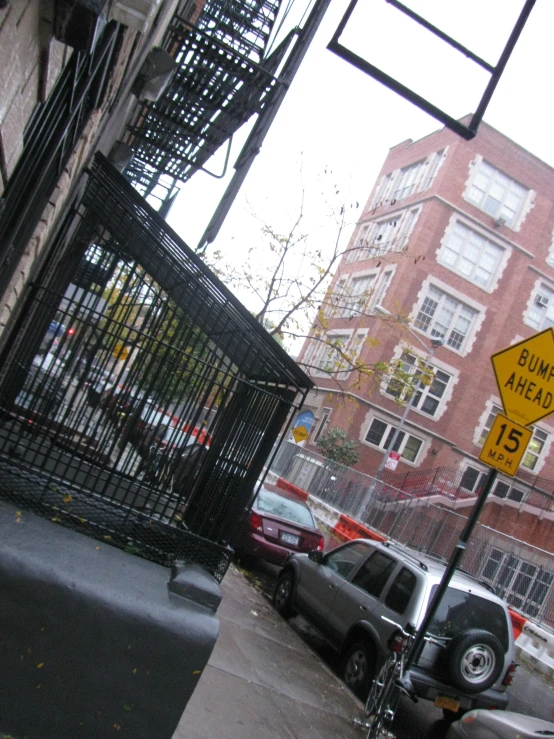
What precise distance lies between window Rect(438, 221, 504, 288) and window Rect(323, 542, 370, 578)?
30.9 m

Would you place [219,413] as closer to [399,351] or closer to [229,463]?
[229,463]

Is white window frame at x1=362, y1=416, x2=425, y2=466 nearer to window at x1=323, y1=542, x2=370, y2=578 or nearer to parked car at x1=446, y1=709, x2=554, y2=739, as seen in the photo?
window at x1=323, y1=542, x2=370, y2=578

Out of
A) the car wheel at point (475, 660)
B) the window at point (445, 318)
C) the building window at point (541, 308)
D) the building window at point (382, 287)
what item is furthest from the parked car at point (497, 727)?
the building window at point (541, 308)

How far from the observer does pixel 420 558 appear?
8711mm

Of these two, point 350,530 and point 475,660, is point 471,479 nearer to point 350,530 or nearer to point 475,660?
point 350,530

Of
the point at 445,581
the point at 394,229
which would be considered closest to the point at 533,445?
the point at 394,229

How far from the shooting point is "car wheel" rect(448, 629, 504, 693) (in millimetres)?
7153

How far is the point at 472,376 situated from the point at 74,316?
36.6m

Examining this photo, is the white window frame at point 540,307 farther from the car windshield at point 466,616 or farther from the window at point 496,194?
the car windshield at point 466,616

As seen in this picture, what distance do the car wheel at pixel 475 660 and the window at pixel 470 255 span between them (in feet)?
108

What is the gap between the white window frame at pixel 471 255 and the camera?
38.5m

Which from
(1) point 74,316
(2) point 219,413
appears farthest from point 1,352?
(2) point 219,413

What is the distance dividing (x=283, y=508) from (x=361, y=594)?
4427mm

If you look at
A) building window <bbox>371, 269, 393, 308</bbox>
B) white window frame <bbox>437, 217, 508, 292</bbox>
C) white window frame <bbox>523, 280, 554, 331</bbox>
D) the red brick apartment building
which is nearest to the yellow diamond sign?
the red brick apartment building
